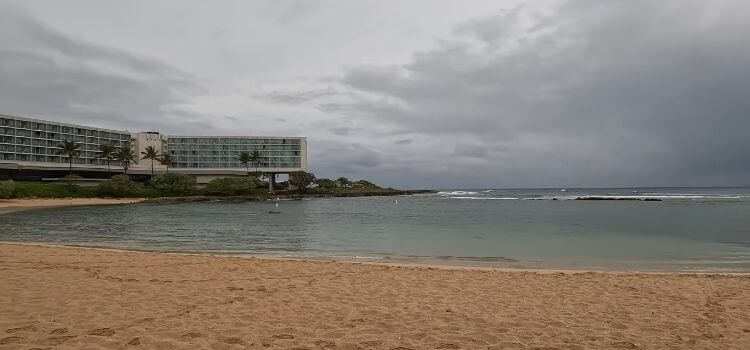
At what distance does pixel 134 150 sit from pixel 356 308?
132 m

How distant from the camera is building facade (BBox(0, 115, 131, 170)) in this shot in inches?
3702

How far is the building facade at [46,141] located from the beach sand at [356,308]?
102145 millimetres

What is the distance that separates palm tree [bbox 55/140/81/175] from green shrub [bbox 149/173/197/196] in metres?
15.9

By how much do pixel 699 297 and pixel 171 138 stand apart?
130 meters

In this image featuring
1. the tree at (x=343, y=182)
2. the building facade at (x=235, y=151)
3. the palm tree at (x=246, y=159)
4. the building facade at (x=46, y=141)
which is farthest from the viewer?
the tree at (x=343, y=182)

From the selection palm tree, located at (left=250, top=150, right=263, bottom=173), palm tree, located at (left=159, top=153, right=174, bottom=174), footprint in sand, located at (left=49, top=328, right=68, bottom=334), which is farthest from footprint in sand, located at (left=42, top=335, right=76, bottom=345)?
palm tree, located at (left=159, top=153, right=174, bottom=174)

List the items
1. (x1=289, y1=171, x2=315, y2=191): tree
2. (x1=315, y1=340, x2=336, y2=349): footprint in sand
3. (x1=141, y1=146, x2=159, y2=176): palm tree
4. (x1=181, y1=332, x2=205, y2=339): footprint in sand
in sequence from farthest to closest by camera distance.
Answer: (x1=289, y1=171, x2=315, y2=191): tree
(x1=141, y1=146, x2=159, y2=176): palm tree
(x1=181, y1=332, x2=205, y2=339): footprint in sand
(x1=315, y1=340, x2=336, y2=349): footprint in sand

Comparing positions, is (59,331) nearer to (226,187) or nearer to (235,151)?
(226,187)

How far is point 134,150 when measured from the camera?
12400cm

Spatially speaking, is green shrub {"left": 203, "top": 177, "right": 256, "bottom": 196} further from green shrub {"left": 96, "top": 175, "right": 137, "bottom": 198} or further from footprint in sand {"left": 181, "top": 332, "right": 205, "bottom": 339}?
footprint in sand {"left": 181, "top": 332, "right": 205, "bottom": 339}

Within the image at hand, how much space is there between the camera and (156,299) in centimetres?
900

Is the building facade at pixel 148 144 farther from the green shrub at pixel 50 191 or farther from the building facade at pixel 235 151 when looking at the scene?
the green shrub at pixel 50 191

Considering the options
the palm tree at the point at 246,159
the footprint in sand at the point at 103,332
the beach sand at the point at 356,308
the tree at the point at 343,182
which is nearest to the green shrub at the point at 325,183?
the tree at the point at 343,182

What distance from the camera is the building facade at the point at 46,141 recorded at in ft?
309
